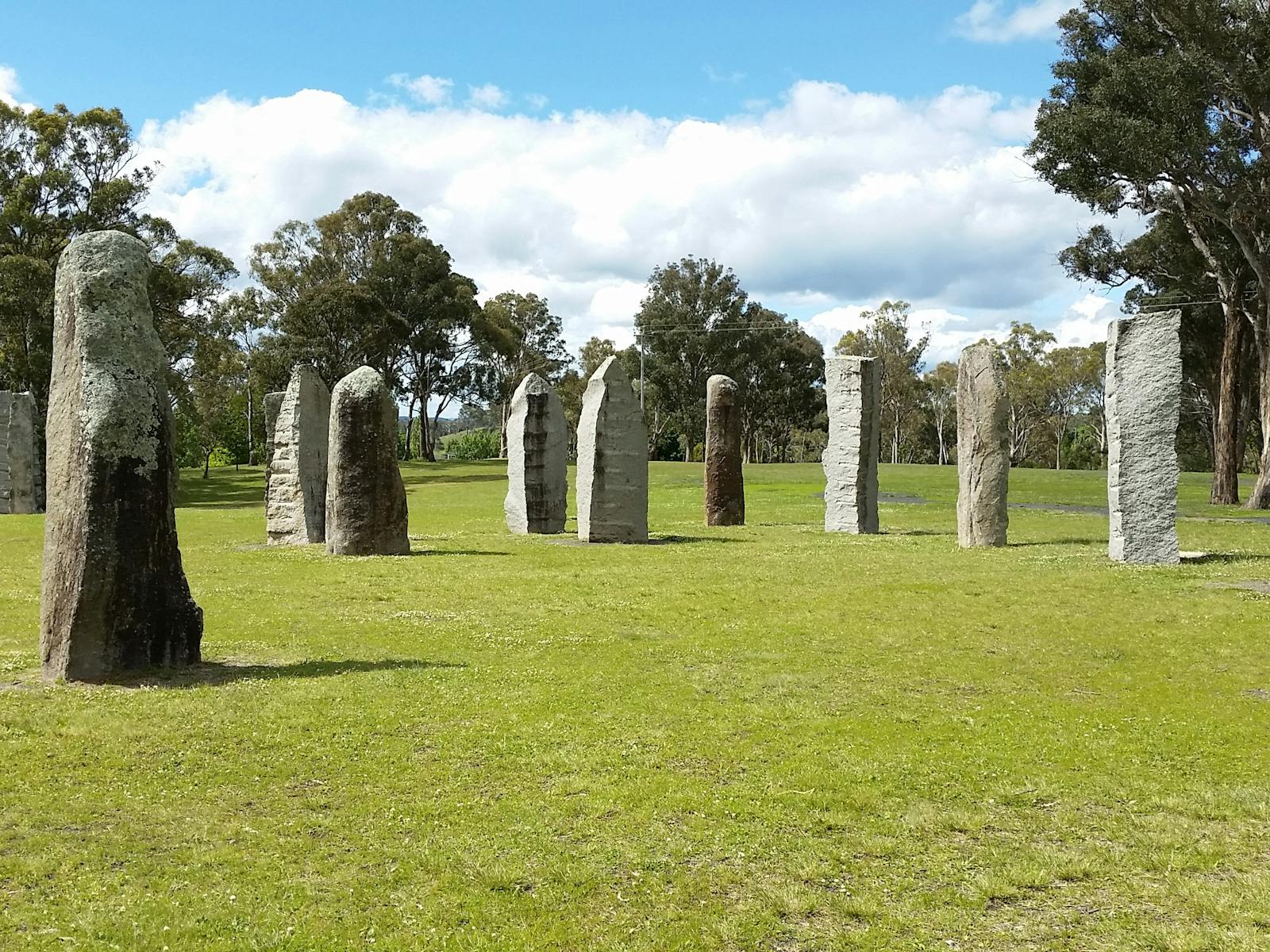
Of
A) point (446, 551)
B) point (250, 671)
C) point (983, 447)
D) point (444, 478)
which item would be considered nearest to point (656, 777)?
point (250, 671)

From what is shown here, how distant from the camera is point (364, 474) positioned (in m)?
18.0

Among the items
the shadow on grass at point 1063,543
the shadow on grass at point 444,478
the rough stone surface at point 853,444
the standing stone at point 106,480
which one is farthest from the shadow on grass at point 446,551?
the shadow on grass at point 444,478

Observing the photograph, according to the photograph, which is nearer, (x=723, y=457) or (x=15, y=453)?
(x=723, y=457)

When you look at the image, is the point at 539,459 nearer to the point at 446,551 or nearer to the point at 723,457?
the point at 446,551

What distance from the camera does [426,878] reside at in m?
5.25

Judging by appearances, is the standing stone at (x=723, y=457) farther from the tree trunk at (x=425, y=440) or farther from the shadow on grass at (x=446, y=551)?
the tree trunk at (x=425, y=440)

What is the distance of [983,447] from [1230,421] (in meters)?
20.3

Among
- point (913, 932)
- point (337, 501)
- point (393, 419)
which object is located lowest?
point (913, 932)

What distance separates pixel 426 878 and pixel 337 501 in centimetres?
1367

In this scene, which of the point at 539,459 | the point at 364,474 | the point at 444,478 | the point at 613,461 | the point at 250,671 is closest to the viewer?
the point at 250,671

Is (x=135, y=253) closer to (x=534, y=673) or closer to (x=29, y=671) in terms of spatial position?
(x=29, y=671)

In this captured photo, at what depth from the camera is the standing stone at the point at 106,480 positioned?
8.87 meters

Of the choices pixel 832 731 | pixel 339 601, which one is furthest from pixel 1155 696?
pixel 339 601

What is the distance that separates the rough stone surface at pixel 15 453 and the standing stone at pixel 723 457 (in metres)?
21.3
